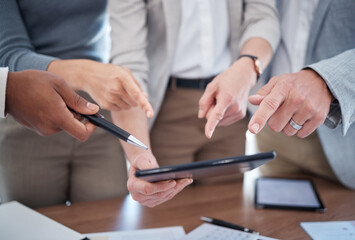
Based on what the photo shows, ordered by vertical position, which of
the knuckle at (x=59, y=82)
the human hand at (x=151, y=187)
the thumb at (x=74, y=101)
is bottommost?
the human hand at (x=151, y=187)

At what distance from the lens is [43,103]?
496mm

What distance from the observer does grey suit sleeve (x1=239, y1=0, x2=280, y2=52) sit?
880 millimetres

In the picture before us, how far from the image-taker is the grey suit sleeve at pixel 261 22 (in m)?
0.88

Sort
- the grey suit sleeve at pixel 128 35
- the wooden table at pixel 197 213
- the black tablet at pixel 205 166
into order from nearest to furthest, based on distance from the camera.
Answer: the black tablet at pixel 205 166
the wooden table at pixel 197 213
the grey suit sleeve at pixel 128 35

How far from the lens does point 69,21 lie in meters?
0.77

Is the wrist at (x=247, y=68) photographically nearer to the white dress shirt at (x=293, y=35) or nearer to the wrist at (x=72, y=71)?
the white dress shirt at (x=293, y=35)

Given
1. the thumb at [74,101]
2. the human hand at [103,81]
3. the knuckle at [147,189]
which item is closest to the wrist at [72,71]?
the human hand at [103,81]

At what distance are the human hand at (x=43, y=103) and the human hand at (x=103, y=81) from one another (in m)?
0.10

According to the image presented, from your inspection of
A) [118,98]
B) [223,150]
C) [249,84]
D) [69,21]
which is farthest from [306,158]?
[69,21]

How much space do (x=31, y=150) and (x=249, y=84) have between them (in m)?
0.53

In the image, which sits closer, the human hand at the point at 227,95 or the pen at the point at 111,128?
the pen at the point at 111,128

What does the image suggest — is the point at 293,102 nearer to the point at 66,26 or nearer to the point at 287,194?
the point at 287,194

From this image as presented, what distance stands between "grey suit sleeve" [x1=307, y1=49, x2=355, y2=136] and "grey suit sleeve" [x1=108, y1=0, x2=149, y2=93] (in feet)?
1.39

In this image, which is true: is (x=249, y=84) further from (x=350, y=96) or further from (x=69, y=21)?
(x=69, y=21)
